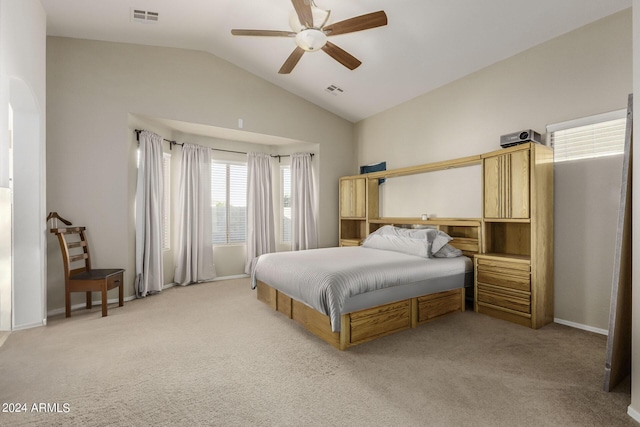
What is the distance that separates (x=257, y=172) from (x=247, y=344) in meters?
3.65

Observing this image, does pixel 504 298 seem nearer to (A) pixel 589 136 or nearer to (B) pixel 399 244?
(B) pixel 399 244

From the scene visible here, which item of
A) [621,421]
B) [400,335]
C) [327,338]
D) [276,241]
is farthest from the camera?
[276,241]

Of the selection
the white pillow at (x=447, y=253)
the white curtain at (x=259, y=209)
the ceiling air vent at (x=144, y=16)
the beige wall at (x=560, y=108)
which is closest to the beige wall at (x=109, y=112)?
the ceiling air vent at (x=144, y=16)

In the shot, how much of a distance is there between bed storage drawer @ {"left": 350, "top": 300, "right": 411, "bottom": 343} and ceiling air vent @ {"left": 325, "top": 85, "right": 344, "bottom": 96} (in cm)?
365

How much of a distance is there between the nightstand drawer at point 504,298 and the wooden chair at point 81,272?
4435 millimetres

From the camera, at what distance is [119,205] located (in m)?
3.96

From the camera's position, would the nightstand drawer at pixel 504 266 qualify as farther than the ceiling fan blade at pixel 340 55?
Yes

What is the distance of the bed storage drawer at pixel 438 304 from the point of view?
3137mm

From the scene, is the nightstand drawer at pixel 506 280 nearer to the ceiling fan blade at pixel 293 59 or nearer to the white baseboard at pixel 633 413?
the white baseboard at pixel 633 413

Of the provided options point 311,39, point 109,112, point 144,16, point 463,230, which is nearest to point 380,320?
point 463,230

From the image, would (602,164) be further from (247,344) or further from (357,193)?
(247,344)

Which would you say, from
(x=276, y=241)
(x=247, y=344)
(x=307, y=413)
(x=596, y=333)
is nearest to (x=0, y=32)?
(x=247, y=344)

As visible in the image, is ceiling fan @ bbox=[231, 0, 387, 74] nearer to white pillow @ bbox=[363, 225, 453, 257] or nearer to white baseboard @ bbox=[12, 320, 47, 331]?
white pillow @ bbox=[363, 225, 453, 257]

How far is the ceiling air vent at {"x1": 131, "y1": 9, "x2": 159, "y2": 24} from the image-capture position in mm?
3418
